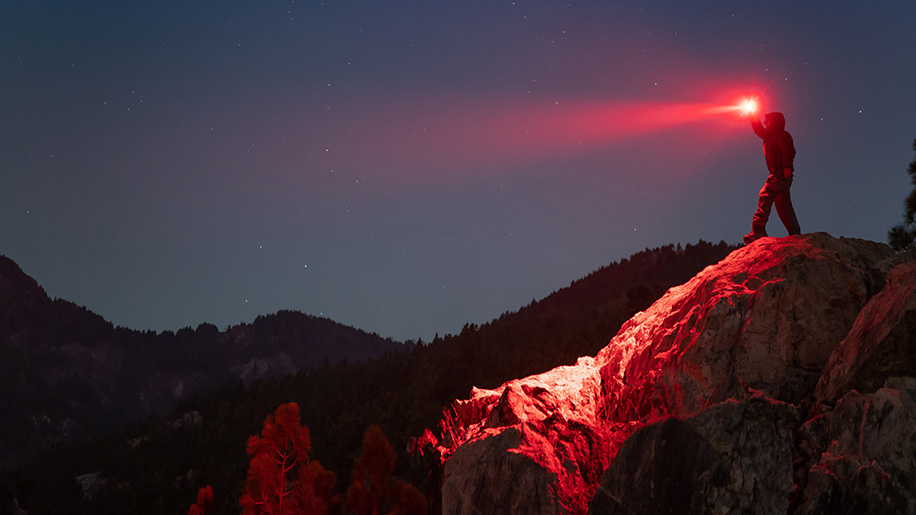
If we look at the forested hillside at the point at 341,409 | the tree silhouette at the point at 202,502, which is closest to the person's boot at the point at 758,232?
the tree silhouette at the point at 202,502

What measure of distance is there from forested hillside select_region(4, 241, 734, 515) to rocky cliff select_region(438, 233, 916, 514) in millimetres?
24359

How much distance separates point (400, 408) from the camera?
61.0 metres

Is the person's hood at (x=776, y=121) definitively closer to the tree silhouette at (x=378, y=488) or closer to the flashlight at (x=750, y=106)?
the flashlight at (x=750, y=106)

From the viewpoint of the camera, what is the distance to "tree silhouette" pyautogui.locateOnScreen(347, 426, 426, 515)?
770 inches

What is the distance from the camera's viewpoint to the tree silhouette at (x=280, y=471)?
17.9m

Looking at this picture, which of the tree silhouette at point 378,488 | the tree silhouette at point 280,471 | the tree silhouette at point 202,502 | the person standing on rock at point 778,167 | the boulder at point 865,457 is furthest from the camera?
the tree silhouette at point 202,502

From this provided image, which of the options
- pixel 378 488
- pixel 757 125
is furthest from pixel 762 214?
pixel 378 488

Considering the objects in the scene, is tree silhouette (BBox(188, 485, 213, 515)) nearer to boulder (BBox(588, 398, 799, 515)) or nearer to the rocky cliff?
the rocky cliff

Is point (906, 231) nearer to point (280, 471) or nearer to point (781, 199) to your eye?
point (781, 199)

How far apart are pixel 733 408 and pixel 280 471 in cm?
1571

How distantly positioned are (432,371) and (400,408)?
5.69 m

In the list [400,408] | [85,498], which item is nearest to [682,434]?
[400,408]

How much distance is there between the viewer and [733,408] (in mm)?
7203

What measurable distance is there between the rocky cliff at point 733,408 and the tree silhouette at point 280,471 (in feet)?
28.4
